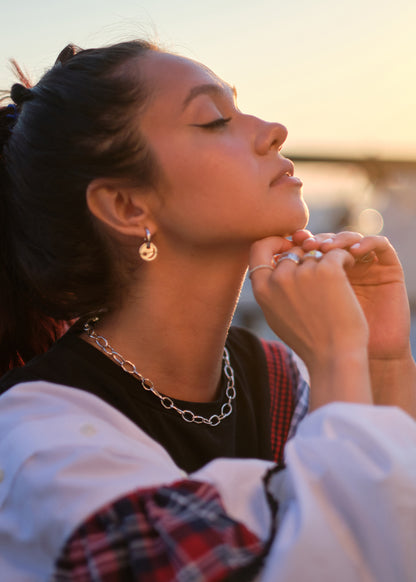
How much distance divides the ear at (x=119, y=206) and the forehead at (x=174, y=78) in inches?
9.0

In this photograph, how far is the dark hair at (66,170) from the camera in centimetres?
152

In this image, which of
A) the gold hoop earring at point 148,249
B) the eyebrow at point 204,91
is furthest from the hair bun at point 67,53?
the gold hoop earring at point 148,249

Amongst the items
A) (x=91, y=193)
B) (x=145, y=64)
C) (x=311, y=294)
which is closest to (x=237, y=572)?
(x=311, y=294)

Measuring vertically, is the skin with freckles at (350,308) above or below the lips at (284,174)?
below

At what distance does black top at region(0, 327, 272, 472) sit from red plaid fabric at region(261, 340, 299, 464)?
0.04m

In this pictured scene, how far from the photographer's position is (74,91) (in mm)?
1555

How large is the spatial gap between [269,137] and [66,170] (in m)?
0.50

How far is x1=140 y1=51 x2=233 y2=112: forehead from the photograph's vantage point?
1537 mm

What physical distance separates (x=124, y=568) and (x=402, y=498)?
436 millimetres

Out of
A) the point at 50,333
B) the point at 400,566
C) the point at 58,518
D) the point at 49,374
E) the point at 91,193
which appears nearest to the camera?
the point at 400,566

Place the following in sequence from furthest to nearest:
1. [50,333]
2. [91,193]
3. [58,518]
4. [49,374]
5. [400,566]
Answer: [50,333], [91,193], [49,374], [58,518], [400,566]

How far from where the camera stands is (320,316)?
49.6 inches

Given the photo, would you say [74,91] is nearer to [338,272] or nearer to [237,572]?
[338,272]

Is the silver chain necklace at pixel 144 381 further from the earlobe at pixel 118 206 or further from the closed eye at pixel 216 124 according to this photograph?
the closed eye at pixel 216 124
